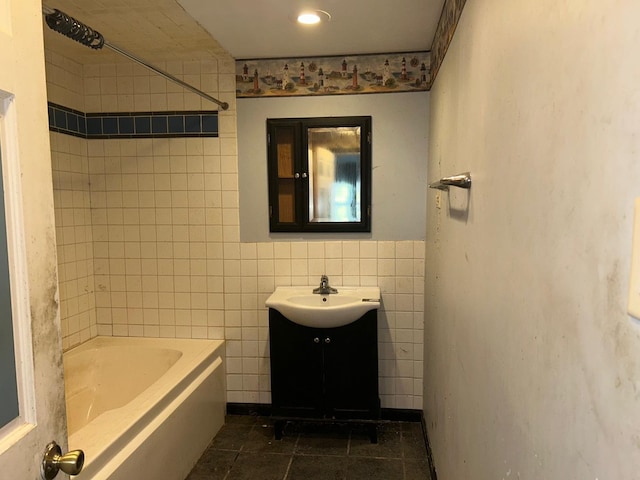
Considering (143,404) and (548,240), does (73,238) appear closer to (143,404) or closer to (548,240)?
(143,404)

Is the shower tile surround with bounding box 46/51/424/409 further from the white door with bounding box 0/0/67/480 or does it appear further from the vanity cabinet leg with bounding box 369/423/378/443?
the white door with bounding box 0/0/67/480

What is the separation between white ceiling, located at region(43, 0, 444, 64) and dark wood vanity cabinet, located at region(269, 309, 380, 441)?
1.56 m

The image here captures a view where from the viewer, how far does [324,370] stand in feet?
8.68

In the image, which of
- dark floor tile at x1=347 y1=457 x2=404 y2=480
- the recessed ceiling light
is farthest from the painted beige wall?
dark floor tile at x1=347 y1=457 x2=404 y2=480

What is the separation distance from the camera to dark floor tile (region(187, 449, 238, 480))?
2359 millimetres

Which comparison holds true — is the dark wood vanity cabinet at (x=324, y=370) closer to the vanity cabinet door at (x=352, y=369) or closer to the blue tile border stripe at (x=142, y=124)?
the vanity cabinet door at (x=352, y=369)

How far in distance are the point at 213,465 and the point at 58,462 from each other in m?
1.74

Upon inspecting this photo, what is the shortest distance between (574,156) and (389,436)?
2458 mm

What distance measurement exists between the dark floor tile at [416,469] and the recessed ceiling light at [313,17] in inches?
94.3

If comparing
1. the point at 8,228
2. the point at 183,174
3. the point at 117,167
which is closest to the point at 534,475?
the point at 8,228

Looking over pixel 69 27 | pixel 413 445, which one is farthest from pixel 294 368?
pixel 69 27

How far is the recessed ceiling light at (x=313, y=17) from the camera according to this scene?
2.10 metres

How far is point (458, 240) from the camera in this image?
1.67 meters

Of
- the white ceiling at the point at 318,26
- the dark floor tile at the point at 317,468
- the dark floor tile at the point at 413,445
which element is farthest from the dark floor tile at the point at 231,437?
the white ceiling at the point at 318,26
